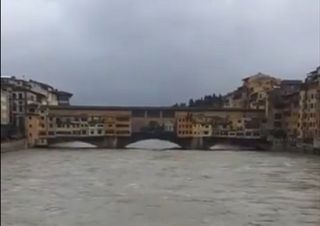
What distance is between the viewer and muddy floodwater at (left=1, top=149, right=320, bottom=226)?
1.64 meters

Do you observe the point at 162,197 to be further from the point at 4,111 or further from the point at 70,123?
the point at 4,111

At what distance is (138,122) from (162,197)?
1851mm

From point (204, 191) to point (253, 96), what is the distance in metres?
2.26

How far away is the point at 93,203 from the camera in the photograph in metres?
2.31

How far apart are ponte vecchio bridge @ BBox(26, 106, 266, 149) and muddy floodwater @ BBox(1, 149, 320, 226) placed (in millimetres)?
172

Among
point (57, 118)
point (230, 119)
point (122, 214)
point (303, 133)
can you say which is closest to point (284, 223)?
point (122, 214)

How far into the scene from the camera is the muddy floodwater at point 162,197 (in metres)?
1.64

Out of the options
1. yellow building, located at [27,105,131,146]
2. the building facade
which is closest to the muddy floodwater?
yellow building, located at [27,105,131,146]

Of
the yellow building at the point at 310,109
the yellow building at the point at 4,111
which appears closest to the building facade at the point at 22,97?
the yellow building at the point at 4,111

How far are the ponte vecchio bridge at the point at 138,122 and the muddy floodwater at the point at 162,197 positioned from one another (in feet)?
0.56

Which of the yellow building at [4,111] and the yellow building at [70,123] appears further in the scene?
the yellow building at [70,123]

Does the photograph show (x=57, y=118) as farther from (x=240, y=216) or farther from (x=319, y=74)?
(x=240, y=216)

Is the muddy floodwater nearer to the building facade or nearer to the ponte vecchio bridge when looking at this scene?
the ponte vecchio bridge

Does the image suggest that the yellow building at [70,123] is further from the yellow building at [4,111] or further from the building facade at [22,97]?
the yellow building at [4,111]
